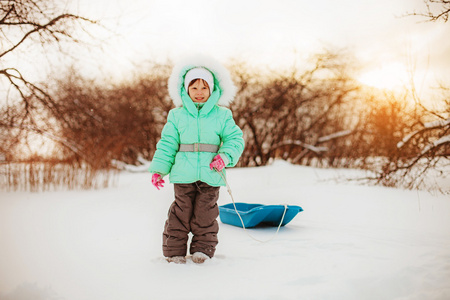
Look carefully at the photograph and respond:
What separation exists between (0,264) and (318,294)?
1.91 m

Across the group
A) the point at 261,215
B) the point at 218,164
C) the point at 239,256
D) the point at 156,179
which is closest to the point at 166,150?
the point at 156,179

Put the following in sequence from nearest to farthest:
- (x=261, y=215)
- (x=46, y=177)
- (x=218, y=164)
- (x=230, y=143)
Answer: (x=218, y=164)
(x=230, y=143)
(x=261, y=215)
(x=46, y=177)

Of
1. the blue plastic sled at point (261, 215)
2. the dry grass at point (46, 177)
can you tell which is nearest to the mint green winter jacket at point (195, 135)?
the blue plastic sled at point (261, 215)

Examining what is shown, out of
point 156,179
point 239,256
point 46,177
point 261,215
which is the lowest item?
point 46,177

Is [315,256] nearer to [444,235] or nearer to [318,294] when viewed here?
[318,294]

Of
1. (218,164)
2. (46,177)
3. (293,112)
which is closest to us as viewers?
(218,164)

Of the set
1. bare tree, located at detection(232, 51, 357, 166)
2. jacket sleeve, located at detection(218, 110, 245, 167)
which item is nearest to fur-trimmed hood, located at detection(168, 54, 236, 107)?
jacket sleeve, located at detection(218, 110, 245, 167)

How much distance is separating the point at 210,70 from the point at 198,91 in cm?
18

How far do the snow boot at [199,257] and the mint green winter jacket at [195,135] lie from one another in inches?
17.6

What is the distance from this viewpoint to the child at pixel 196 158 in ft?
7.38

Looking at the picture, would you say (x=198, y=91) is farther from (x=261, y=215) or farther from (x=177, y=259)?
(x=261, y=215)

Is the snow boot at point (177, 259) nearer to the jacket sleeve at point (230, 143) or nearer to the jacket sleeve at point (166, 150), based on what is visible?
the jacket sleeve at point (166, 150)

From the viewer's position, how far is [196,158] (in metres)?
2.25

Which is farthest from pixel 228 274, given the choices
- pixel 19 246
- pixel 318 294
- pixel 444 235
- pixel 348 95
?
pixel 348 95
